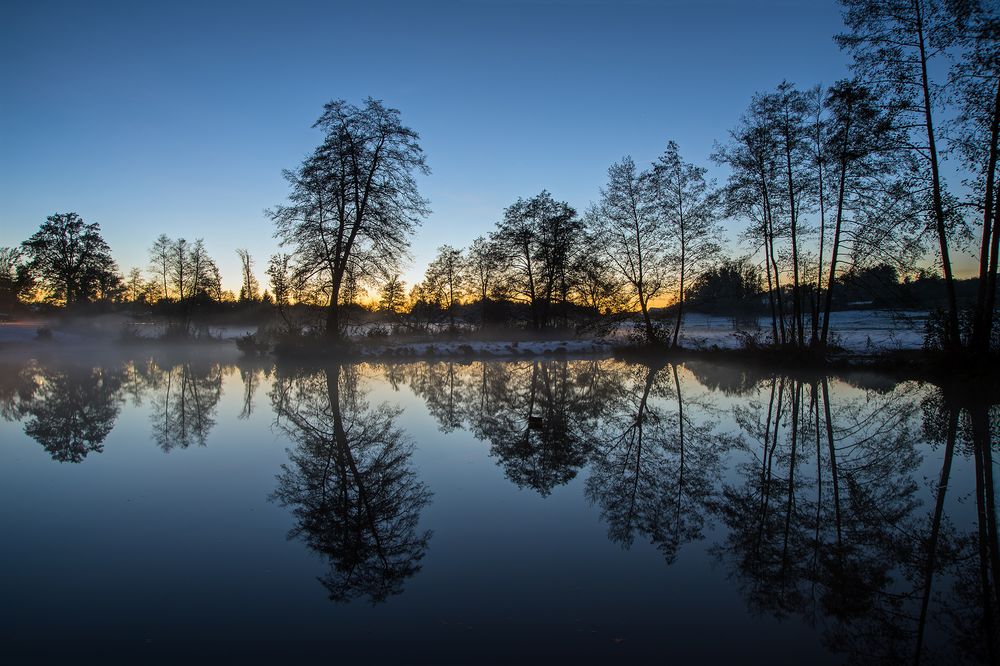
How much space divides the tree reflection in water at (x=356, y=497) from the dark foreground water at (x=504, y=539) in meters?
0.03

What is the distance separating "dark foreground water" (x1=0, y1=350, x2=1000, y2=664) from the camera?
8.61 feet

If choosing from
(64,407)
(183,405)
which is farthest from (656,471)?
(64,407)

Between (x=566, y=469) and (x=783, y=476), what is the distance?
7.32 feet

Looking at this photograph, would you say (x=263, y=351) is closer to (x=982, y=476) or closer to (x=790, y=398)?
(x=790, y=398)

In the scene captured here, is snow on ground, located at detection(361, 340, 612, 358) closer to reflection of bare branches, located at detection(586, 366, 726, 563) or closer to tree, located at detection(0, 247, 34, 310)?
reflection of bare branches, located at detection(586, 366, 726, 563)

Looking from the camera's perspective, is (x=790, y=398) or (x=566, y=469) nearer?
(x=566, y=469)

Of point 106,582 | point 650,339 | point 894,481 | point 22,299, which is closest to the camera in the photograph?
point 106,582

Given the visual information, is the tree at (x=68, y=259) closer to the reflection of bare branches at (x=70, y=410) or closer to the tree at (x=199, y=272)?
the tree at (x=199, y=272)

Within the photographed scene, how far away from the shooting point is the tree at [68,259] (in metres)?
40.9

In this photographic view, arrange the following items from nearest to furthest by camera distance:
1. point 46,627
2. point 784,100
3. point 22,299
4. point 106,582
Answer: point 46,627 < point 106,582 < point 784,100 < point 22,299

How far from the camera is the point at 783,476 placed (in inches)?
208

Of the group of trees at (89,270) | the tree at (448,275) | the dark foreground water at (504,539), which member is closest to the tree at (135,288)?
the group of trees at (89,270)

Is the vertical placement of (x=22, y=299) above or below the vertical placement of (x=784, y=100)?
below

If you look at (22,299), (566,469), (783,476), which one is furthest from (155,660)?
(22,299)
